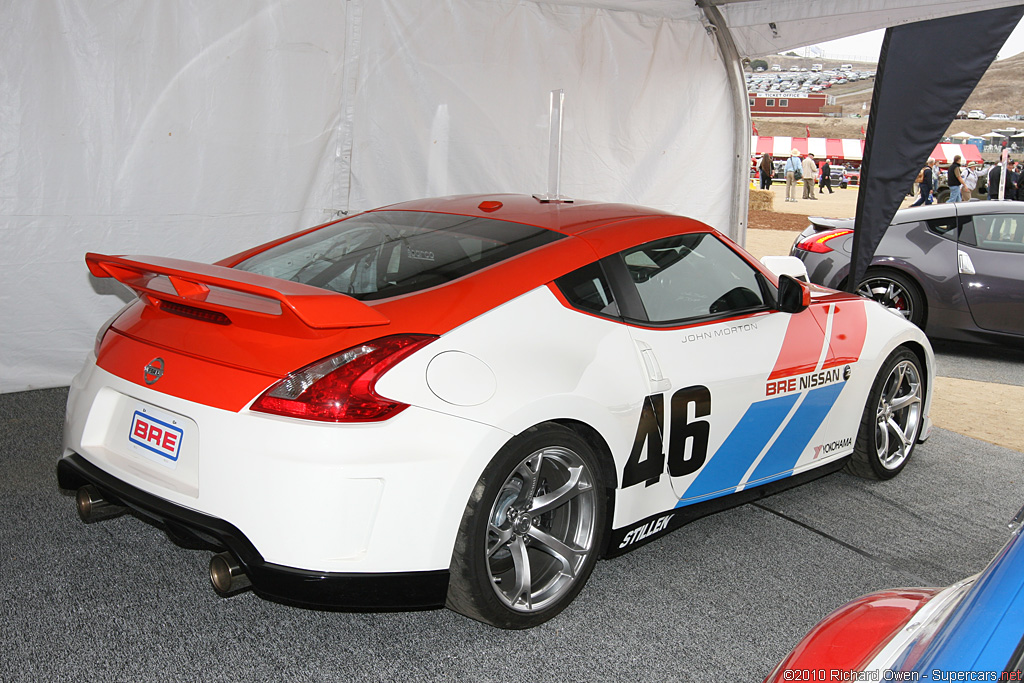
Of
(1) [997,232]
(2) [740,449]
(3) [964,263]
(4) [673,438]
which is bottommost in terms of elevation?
(2) [740,449]

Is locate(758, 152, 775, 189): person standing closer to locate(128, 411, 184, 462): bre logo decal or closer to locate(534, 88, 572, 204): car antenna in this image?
locate(534, 88, 572, 204): car antenna

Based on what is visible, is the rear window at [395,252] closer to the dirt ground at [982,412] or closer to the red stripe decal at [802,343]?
the red stripe decal at [802,343]

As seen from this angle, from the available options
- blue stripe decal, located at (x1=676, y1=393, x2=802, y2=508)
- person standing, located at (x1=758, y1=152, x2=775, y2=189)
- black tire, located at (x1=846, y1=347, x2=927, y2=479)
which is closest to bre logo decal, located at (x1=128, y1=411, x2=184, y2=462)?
blue stripe decal, located at (x1=676, y1=393, x2=802, y2=508)

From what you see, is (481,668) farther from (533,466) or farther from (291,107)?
(291,107)

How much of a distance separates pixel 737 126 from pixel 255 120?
4.71 m

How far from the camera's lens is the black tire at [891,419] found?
4.31 m

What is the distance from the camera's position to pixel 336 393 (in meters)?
2.44

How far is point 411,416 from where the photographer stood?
2.48 meters

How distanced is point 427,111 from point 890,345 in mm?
3855

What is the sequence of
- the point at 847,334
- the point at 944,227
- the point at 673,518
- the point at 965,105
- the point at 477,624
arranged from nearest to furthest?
the point at 477,624 → the point at 673,518 → the point at 847,334 → the point at 944,227 → the point at 965,105

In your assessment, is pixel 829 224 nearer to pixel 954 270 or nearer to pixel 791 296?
pixel 954 270

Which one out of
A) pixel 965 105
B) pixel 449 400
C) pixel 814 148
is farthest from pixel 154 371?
pixel 965 105

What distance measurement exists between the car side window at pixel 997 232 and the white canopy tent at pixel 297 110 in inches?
89.8

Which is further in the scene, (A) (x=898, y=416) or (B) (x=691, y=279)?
(A) (x=898, y=416)
